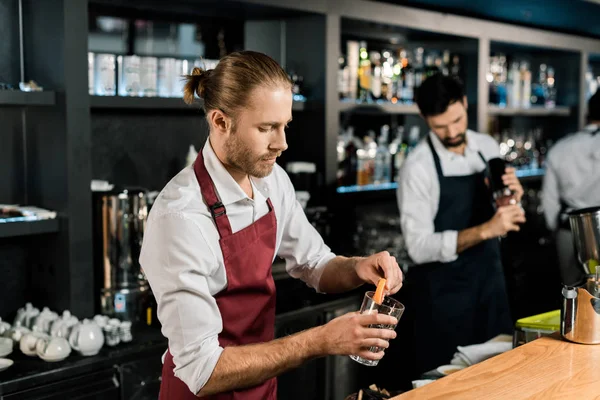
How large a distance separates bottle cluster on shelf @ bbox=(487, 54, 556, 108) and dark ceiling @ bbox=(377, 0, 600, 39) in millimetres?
333

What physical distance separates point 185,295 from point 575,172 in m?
3.32

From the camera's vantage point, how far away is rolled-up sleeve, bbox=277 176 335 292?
84.6 inches

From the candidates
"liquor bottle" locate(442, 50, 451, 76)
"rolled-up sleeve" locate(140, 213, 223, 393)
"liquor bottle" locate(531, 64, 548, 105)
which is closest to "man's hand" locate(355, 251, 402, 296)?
"rolled-up sleeve" locate(140, 213, 223, 393)

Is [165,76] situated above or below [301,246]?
above

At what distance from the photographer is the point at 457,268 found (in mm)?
3197

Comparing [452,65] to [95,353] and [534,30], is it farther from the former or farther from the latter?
[95,353]

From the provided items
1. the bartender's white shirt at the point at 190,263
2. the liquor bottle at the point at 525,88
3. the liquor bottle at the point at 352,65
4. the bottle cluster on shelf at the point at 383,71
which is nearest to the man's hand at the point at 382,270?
the bartender's white shirt at the point at 190,263

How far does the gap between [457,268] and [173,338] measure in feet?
5.95

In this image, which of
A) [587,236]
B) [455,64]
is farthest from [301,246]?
[455,64]

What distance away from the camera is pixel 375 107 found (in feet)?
12.9

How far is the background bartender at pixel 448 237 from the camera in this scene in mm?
3064

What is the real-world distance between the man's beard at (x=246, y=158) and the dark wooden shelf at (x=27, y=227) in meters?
1.09

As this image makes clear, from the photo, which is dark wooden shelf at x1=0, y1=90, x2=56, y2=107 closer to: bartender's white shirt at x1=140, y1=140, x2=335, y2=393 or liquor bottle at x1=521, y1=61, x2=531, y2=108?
bartender's white shirt at x1=140, y1=140, x2=335, y2=393

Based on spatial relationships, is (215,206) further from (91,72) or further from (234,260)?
(91,72)
